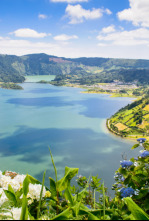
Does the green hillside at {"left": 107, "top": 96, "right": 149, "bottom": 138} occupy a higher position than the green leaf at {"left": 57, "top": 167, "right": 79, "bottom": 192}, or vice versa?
the green leaf at {"left": 57, "top": 167, "right": 79, "bottom": 192}

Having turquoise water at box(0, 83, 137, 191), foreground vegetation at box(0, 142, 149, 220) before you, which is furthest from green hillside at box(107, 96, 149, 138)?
foreground vegetation at box(0, 142, 149, 220)

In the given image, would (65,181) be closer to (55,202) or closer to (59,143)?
(55,202)

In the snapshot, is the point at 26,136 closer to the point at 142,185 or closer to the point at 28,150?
the point at 28,150

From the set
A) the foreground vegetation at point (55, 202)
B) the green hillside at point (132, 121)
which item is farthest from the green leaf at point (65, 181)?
the green hillside at point (132, 121)

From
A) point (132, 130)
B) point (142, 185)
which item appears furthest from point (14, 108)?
point (142, 185)

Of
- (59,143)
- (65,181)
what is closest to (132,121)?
(59,143)

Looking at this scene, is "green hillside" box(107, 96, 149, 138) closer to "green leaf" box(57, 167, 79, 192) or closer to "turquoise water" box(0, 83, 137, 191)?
"turquoise water" box(0, 83, 137, 191)

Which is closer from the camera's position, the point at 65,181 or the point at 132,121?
the point at 65,181

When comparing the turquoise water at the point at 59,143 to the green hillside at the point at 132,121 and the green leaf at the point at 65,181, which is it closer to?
the green hillside at the point at 132,121

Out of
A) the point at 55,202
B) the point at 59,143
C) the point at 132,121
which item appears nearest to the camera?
the point at 55,202
